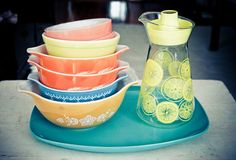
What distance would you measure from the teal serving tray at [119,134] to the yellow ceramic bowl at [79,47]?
0.48 ft

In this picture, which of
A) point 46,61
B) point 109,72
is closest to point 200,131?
point 109,72

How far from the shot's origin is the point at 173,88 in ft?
2.31

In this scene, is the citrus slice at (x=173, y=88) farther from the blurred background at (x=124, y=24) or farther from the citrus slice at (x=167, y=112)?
the blurred background at (x=124, y=24)

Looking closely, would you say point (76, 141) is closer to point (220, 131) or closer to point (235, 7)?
point (220, 131)

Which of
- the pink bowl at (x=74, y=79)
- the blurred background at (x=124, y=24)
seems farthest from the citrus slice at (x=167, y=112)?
the blurred background at (x=124, y=24)

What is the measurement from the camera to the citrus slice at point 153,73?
0.71 metres

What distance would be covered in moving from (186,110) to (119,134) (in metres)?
0.14

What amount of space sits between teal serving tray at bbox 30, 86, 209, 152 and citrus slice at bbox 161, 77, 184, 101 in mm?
60

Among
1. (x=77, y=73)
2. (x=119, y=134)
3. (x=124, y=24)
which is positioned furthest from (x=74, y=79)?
(x=124, y=24)

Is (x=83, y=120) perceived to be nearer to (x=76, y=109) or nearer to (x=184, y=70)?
(x=76, y=109)

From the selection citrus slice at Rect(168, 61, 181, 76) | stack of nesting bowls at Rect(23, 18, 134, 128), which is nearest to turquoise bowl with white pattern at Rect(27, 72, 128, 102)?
stack of nesting bowls at Rect(23, 18, 134, 128)

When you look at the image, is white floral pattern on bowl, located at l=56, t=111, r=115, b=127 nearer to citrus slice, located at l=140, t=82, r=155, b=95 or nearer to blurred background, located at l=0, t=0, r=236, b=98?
citrus slice, located at l=140, t=82, r=155, b=95

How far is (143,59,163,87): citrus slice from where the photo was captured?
0.71m

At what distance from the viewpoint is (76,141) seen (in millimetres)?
660
